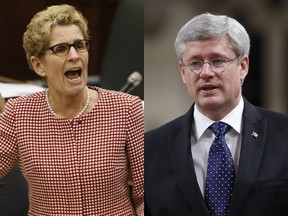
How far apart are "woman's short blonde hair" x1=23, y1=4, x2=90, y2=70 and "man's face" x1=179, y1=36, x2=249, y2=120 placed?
0.94ft

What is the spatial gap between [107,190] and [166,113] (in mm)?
260

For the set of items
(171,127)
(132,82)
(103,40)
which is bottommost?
(171,127)

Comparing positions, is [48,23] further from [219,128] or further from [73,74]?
[219,128]

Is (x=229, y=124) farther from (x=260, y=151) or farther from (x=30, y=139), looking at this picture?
(x=30, y=139)

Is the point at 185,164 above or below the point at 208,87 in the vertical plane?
below

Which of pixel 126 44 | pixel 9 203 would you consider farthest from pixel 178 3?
pixel 9 203

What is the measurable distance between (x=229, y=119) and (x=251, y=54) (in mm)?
176

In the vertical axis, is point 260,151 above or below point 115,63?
below

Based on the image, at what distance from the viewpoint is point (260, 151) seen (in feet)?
4.17

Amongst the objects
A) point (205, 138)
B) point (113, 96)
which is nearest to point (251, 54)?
point (205, 138)

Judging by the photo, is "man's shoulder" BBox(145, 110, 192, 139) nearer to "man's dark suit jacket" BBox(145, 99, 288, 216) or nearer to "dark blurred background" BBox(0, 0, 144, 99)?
"man's dark suit jacket" BBox(145, 99, 288, 216)

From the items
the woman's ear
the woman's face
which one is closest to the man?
the woman's face

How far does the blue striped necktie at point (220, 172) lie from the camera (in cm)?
129

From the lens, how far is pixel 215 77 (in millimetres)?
1237
